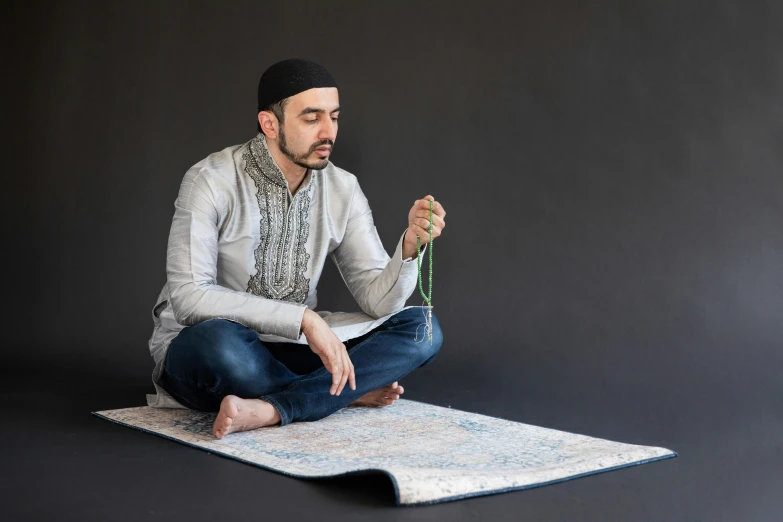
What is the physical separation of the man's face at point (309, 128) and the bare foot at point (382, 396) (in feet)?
2.54

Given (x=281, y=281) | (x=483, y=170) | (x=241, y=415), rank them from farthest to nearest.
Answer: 1. (x=483, y=170)
2. (x=281, y=281)
3. (x=241, y=415)

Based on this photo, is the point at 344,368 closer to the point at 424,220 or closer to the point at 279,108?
the point at 424,220

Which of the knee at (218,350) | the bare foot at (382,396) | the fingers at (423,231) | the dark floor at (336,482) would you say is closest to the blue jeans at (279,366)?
the knee at (218,350)

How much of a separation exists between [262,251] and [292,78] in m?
0.58

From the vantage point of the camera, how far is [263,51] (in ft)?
13.7

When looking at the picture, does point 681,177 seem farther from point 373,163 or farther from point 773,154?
point 373,163

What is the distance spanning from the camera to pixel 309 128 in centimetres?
293

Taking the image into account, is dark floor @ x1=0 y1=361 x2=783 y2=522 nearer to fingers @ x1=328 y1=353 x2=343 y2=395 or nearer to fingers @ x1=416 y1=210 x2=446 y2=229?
fingers @ x1=328 y1=353 x2=343 y2=395

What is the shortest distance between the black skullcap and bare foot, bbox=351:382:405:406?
40.4 inches

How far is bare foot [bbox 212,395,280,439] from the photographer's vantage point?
2490 millimetres

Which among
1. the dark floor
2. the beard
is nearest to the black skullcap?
the beard

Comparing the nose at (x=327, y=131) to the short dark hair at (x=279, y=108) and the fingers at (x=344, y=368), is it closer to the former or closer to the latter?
the short dark hair at (x=279, y=108)

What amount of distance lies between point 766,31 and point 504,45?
3.59ft

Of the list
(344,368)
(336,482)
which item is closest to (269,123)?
(344,368)
